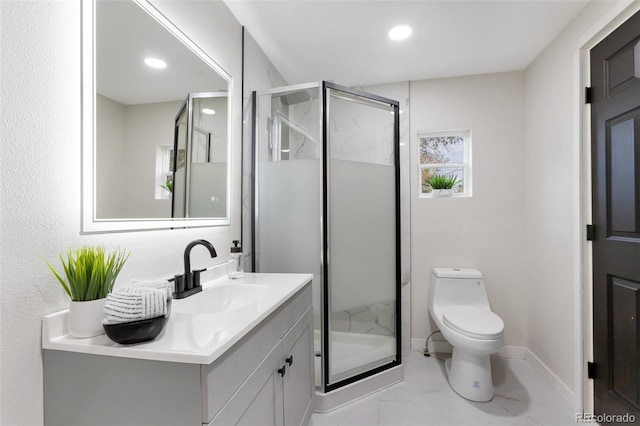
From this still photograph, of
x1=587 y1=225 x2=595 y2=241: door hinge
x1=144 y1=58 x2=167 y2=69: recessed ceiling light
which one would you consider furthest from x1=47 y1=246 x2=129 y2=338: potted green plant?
x1=587 y1=225 x2=595 y2=241: door hinge

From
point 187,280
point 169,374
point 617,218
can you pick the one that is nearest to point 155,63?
point 187,280

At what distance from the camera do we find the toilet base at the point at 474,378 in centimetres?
192

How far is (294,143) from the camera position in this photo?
77.7 inches

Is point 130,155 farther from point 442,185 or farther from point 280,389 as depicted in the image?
point 442,185

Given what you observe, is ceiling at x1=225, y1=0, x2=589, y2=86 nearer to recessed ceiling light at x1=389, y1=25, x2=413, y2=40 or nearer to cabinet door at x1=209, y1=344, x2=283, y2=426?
recessed ceiling light at x1=389, y1=25, x2=413, y2=40

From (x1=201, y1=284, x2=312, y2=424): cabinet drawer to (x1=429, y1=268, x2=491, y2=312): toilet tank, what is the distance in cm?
154

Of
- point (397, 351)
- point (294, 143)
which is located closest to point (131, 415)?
point (294, 143)

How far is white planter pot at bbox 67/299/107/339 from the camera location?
2.57 ft

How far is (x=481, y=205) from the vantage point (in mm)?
2561

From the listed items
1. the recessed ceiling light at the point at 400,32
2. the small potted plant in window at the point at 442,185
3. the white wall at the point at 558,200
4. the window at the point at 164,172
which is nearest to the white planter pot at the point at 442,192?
the small potted plant in window at the point at 442,185

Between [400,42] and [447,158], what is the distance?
113 cm

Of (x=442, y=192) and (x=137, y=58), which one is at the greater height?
(x=137, y=58)

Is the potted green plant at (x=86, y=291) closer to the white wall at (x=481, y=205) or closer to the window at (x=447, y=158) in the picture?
the white wall at (x=481, y=205)

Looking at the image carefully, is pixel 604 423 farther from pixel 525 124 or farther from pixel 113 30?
pixel 113 30
